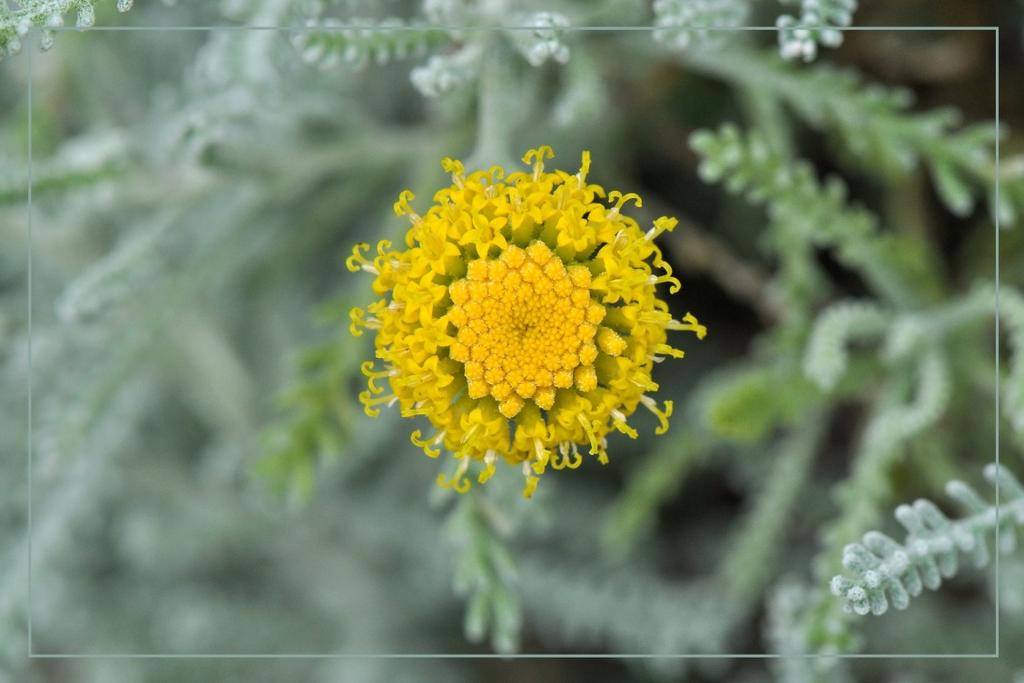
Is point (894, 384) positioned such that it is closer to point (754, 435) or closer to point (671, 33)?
point (754, 435)

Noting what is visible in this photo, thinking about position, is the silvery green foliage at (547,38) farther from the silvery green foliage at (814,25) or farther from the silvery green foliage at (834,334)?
the silvery green foliage at (834,334)

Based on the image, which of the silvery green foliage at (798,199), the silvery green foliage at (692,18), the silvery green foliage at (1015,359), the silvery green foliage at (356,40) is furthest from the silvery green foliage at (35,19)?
the silvery green foliage at (1015,359)

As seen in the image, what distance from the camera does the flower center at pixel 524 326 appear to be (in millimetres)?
1016

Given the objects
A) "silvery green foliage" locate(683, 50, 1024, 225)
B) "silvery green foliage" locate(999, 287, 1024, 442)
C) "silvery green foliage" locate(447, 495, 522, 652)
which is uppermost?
"silvery green foliage" locate(683, 50, 1024, 225)

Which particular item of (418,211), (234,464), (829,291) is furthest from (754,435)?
(234,464)

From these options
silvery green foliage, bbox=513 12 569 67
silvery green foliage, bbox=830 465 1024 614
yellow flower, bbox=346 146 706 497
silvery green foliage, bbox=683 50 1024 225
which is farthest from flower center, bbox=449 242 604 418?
silvery green foliage, bbox=683 50 1024 225

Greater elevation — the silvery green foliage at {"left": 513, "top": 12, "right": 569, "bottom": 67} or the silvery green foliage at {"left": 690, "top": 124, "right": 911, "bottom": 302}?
the silvery green foliage at {"left": 513, "top": 12, "right": 569, "bottom": 67}

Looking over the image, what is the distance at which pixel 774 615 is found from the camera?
1428 mm

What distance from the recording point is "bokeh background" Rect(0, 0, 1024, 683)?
4.47 ft

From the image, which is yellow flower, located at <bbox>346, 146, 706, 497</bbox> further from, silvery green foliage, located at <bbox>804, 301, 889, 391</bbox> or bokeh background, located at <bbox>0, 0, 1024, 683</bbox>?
silvery green foliage, located at <bbox>804, 301, 889, 391</bbox>

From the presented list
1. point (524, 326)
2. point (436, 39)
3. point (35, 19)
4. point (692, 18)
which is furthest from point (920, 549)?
point (35, 19)

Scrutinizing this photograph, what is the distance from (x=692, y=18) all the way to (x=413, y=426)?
2.41 feet

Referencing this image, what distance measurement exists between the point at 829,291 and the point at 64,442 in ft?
3.67

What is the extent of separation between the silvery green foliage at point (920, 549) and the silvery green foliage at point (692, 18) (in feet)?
1.81
